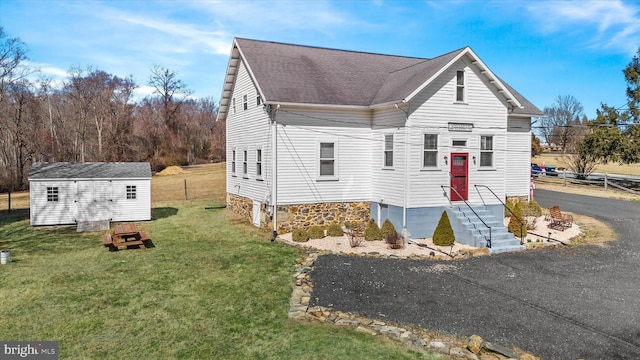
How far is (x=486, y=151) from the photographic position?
17.0 metres

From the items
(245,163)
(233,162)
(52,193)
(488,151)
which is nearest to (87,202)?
(52,193)

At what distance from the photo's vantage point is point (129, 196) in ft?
64.0

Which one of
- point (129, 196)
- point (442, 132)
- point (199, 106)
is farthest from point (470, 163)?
point (199, 106)

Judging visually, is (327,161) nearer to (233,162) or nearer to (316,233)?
(316,233)

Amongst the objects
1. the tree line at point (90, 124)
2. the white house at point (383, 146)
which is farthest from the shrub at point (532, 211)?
the tree line at point (90, 124)

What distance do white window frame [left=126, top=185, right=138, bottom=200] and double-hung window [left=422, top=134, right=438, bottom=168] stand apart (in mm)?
13812

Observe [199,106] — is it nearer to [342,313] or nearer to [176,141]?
[176,141]

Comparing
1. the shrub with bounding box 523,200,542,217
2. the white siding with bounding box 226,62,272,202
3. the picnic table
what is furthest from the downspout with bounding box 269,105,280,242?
the shrub with bounding box 523,200,542,217

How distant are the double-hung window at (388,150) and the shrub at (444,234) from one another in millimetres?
3199

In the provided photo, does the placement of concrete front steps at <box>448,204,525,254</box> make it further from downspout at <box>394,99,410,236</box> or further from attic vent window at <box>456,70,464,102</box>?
attic vent window at <box>456,70,464,102</box>

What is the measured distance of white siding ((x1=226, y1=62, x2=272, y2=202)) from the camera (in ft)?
56.5

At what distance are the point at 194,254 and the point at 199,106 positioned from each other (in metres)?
70.1

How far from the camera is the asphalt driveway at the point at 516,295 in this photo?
759 centimetres

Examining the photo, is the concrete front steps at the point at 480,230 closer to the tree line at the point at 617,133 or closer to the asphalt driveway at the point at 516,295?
the asphalt driveway at the point at 516,295
